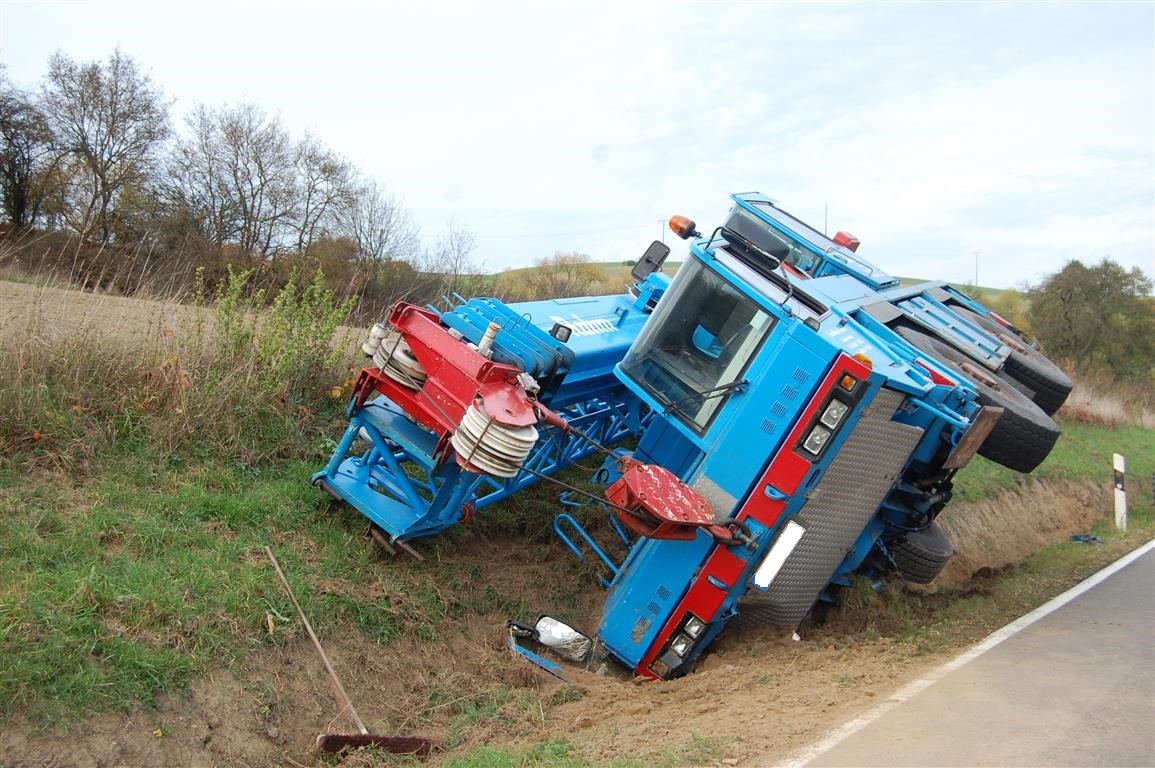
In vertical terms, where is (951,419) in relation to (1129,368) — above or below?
below

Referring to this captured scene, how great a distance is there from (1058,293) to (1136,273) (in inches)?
119

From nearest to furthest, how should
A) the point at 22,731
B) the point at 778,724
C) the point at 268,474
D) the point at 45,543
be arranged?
the point at 22,731, the point at 778,724, the point at 45,543, the point at 268,474

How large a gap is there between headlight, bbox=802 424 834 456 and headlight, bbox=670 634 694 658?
1.35 metres

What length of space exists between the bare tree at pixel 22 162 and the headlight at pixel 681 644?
19627 mm

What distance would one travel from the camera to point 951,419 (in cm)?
552

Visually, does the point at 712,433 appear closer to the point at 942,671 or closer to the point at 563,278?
the point at 942,671

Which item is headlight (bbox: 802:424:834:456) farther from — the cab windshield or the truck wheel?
the truck wheel

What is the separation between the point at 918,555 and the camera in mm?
6980

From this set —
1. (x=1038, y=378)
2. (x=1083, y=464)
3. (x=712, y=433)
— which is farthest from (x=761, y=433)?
(x=1083, y=464)

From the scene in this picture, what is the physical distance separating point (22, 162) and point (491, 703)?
20.2 m

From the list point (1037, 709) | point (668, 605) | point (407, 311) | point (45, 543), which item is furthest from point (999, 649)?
point (45, 543)

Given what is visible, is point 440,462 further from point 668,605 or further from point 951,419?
point 951,419

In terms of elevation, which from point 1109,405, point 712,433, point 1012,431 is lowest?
point 712,433

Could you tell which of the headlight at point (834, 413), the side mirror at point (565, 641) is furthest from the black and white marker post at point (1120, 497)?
the side mirror at point (565, 641)
